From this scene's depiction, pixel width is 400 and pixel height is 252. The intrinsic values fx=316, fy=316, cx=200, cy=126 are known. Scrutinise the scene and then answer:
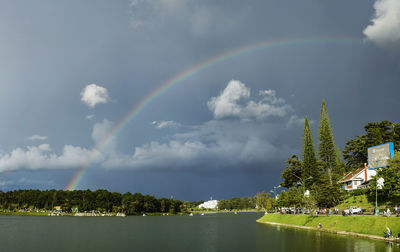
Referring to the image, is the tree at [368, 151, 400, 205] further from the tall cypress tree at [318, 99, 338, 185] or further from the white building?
the tall cypress tree at [318, 99, 338, 185]

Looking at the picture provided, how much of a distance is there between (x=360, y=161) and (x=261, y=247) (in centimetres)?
10121

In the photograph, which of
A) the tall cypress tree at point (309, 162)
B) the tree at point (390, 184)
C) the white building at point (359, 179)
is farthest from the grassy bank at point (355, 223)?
the tall cypress tree at point (309, 162)

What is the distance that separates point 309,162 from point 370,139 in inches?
970

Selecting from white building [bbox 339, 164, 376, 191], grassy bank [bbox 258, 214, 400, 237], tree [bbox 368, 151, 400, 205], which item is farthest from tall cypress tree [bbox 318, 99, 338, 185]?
tree [bbox 368, 151, 400, 205]

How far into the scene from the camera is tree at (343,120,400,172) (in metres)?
114

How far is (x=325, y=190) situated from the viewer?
96812 millimetres

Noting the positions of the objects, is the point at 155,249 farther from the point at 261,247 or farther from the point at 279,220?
the point at 279,220

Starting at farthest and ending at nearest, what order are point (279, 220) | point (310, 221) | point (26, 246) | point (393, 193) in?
1. point (279, 220)
2. point (310, 221)
3. point (393, 193)
4. point (26, 246)

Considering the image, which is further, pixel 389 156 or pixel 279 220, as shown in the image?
pixel 279 220

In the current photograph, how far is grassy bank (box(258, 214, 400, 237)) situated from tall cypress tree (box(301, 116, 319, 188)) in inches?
1189

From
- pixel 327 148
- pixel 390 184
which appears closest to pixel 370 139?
pixel 327 148

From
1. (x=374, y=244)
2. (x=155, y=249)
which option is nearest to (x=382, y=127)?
(x=374, y=244)

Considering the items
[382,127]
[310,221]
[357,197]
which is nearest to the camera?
[310,221]

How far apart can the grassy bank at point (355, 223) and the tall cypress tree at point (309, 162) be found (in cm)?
3020
